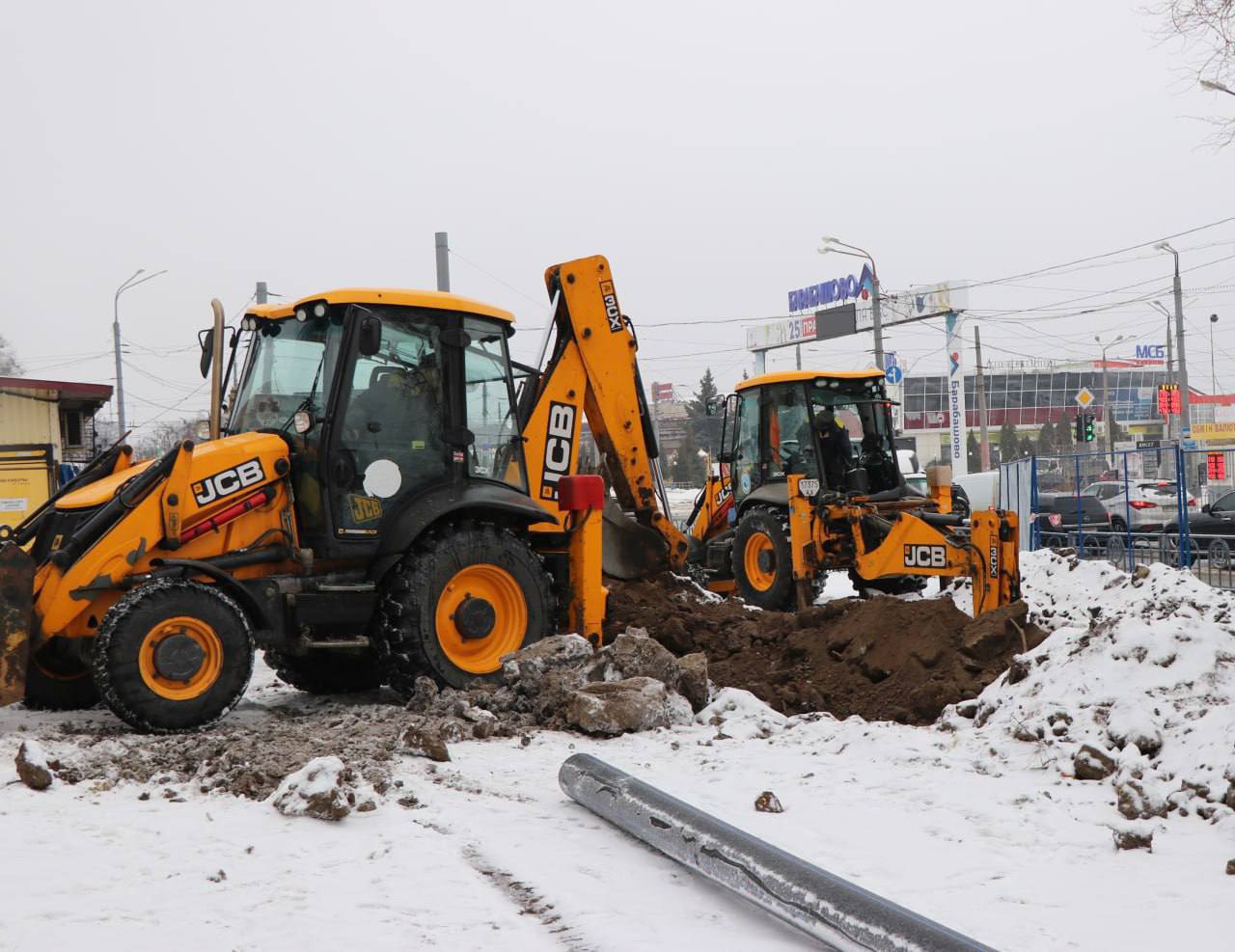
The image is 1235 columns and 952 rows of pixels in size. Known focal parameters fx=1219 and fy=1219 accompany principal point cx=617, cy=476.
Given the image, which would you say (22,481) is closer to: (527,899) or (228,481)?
(228,481)

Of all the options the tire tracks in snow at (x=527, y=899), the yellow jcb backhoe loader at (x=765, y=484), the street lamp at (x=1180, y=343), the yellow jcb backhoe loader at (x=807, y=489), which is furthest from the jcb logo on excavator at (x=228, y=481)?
the street lamp at (x=1180, y=343)

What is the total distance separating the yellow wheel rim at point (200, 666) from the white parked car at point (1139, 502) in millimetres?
12189

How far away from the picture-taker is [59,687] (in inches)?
308

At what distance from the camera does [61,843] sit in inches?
189

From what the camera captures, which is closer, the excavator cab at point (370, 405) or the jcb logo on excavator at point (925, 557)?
the excavator cab at point (370, 405)

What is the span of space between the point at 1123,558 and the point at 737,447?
5657mm

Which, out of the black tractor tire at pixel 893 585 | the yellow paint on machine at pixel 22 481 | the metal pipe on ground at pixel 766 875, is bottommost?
the black tractor tire at pixel 893 585

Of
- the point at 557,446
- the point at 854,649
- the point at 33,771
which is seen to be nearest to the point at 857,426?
the point at 557,446

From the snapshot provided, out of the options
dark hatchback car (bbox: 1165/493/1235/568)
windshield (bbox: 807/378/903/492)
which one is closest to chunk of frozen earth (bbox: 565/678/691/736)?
windshield (bbox: 807/378/903/492)

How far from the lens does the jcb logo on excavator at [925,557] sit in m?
10.0

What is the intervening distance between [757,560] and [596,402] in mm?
3883

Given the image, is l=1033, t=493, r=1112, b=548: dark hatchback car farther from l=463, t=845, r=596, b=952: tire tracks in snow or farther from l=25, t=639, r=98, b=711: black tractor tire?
l=463, t=845, r=596, b=952: tire tracks in snow

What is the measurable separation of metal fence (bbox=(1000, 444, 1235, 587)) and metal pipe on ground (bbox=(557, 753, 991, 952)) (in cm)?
1083

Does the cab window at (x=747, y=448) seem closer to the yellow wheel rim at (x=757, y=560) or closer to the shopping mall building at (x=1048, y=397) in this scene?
the yellow wheel rim at (x=757, y=560)
